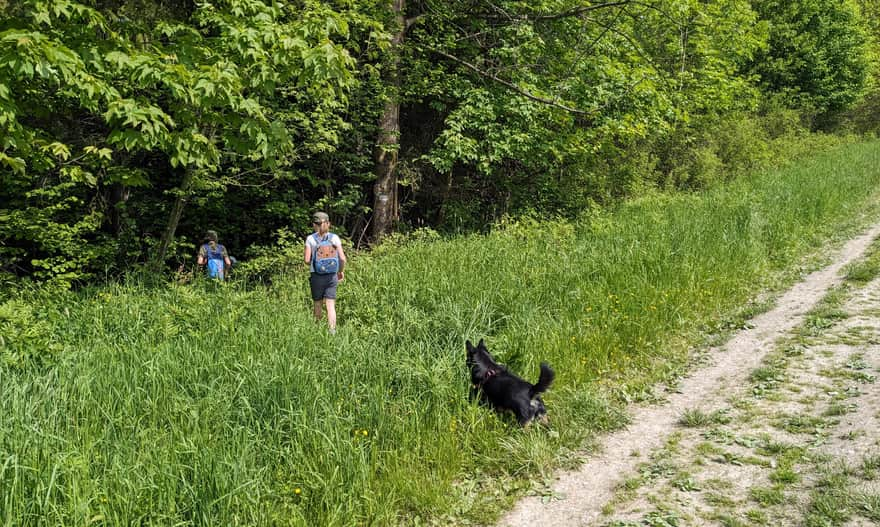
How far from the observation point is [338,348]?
4863mm

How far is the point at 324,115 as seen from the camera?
10.7 meters

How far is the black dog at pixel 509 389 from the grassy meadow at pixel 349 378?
120mm

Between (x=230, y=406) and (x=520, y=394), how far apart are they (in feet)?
7.07

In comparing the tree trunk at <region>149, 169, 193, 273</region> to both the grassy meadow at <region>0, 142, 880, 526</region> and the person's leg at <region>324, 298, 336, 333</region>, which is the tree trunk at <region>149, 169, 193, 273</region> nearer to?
the grassy meadow at <region>0, 142, 880, 526</region>

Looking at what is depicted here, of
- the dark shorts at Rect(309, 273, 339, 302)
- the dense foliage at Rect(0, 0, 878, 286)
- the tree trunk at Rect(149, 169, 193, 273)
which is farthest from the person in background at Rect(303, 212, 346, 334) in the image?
the tree trunk at Rect(149, 169, 193, 273)

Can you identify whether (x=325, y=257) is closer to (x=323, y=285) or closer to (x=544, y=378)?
(x=323, y=285)

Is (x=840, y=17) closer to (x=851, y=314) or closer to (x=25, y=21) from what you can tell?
(x=851, y=314)

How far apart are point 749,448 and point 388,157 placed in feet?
31.2

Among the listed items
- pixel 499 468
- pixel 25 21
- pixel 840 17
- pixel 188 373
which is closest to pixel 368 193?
pixel 25 21

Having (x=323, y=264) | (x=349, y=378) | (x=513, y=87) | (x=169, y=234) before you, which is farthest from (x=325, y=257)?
(x=513, y=87)

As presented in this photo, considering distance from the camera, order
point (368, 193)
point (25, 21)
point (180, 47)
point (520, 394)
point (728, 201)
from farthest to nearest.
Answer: point (368, 193) → point (728, 201) → point (180, 47) → point (25, 21) → point (520, 394)

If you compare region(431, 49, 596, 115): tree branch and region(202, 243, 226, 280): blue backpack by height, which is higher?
region(431, 49, 596, 115): tree branch

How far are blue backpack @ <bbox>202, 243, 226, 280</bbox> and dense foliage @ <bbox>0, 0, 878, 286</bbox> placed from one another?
98 centimetres

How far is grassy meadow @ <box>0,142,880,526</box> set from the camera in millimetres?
3062
